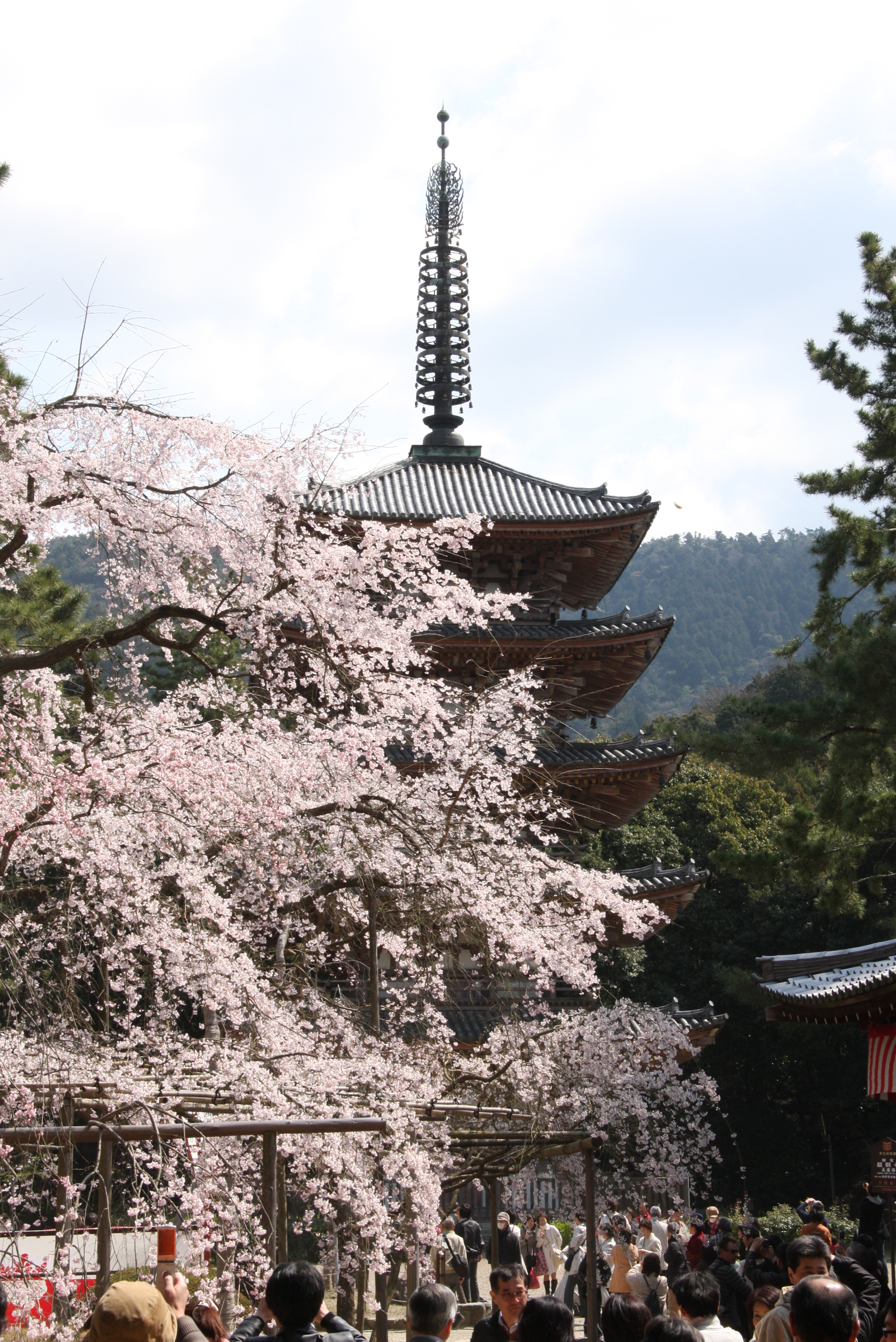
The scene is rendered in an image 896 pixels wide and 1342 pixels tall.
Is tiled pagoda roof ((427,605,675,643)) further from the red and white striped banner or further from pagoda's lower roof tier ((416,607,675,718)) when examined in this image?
the red and white striped banner

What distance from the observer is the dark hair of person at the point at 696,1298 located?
14.3 ft

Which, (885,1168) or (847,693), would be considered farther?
(847,693)

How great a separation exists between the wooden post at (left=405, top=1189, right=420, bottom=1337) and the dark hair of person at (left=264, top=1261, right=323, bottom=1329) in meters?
5.26

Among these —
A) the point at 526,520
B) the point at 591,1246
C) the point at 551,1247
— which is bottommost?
the point at 551,1247

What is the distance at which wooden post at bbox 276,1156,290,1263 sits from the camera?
6.00 metres

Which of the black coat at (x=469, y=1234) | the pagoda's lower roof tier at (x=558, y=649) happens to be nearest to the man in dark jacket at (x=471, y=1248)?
the black coat at (x=469, y=1234)

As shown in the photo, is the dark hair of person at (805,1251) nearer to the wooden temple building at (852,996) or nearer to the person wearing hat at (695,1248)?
the wooden temple building at (852,996)

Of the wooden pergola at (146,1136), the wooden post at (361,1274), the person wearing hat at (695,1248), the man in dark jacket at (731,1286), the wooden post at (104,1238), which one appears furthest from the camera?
the person wearing hat at (695,1248)

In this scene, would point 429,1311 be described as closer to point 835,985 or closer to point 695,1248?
point 835,985

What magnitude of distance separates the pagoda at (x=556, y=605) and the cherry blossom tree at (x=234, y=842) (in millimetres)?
2955

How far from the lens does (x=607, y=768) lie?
15352 mm

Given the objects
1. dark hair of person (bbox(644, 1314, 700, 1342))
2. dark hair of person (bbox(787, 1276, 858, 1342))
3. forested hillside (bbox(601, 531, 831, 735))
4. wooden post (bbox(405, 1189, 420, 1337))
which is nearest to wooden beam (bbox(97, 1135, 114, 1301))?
dark hair of person (bbox(644, 1314, 700, 1342))

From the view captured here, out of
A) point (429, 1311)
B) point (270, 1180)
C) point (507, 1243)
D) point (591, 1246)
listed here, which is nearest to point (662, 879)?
point (507, 1243)

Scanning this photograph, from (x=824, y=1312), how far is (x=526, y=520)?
13.6m
